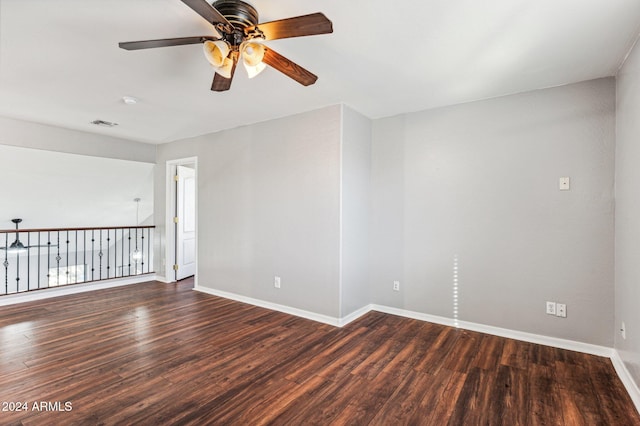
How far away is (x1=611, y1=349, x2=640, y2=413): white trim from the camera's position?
81.2 inches

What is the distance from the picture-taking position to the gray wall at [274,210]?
3.58m

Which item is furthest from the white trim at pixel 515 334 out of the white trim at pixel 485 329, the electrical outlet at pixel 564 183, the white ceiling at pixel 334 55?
the white ceiling at pixel 334 55

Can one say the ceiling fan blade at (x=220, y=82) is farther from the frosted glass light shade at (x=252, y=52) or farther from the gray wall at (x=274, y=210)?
the gray wall at (x=274, y=210)

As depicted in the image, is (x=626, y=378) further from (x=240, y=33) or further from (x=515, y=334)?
(x=240, y=33)

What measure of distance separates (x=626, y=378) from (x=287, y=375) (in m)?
2.42

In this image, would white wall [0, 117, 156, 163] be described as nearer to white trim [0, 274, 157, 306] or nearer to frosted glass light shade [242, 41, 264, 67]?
white trim [0, 274, 157, 306]

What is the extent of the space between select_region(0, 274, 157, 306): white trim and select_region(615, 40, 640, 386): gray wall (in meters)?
6.20

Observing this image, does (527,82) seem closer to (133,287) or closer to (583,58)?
(583,58)

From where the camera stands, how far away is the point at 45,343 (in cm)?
297

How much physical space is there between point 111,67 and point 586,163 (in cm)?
409

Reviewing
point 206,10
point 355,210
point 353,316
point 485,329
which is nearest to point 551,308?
point 485,329

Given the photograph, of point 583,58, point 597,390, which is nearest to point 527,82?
point 583,58

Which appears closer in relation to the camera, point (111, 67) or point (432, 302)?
point (111, 67)

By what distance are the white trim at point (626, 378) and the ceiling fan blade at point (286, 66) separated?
2967 mm
